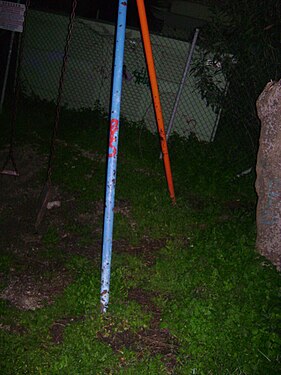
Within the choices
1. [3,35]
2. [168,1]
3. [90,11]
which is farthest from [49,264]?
[168,1]

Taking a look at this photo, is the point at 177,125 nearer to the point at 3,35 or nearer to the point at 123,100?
the point at 123,100

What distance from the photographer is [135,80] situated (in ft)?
24.6

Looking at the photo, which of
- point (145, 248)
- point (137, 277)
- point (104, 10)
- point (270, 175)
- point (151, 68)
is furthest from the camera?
point (104, 10)

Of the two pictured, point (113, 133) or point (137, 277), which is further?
point (137, 277)

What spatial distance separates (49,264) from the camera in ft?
13.0

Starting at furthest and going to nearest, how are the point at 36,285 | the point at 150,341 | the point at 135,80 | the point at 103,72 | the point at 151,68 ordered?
the point at 103,72 → the point at 135,80 → the point at 151,68 → the point at 36,285 → the point at 150,341

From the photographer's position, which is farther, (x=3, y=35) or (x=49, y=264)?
(x=3, y=35)

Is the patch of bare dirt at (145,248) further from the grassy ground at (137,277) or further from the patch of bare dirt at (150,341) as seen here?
the patch of bare dirt at (150,341)

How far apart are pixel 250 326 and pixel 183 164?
11.8ft

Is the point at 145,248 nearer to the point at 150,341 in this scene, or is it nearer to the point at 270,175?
the point at 150,341

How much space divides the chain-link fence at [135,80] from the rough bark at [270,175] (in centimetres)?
232

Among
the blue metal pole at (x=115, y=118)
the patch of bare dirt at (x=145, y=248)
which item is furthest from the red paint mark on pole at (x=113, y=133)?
the patch of bare dirt at (x=145, y=248)

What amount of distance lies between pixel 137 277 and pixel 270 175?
65.3 inches

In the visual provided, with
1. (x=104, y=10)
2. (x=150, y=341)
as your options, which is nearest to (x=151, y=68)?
(x=150, y=341)
